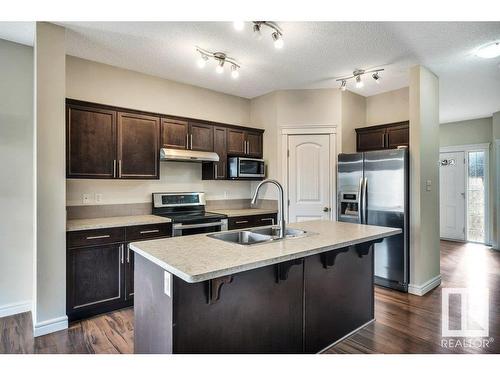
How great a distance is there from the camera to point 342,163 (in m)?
4.11

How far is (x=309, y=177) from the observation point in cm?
446

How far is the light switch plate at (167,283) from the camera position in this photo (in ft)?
5.13

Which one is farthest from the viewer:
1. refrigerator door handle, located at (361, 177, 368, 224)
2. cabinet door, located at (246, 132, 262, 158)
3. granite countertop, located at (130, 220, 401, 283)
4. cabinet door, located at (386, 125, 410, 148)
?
cabinet door, located at (246, 132, 262, 158)

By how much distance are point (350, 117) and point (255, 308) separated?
3.57 meters

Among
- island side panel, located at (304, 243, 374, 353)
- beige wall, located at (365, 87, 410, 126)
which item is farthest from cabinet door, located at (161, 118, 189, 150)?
beige wall, located at (365, 87, 410, 126)

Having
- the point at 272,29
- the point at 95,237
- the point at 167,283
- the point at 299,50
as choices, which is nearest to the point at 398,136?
the point at 299,50

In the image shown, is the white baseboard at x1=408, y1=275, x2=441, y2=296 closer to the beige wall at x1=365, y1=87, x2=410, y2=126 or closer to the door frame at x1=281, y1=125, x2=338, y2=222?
the door frame at x1=281, y1=125, x2=338, y2=222

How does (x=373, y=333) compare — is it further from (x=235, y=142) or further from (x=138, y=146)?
(x=138, y=146)

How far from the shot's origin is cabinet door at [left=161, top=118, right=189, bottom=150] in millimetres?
3668

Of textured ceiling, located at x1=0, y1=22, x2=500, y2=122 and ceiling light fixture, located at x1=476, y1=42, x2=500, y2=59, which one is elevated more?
textured ceiling, located at x1=0, y1=22, x2=500, y2=122

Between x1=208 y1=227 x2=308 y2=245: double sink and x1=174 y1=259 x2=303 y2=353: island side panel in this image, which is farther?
x1=208 y1=227 x2=308 y2=245: double sink

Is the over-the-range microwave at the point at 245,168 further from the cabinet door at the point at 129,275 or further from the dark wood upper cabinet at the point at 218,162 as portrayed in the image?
the cabinet door at the point at 129,275

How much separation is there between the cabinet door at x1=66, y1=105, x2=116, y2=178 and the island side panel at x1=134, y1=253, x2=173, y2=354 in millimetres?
1592
